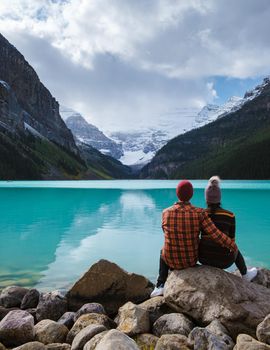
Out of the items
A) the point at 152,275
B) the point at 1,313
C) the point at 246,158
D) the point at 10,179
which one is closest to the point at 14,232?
the point at 152,275

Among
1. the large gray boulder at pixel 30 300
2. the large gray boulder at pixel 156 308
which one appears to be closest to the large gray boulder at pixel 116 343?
the large gray boulder at pixel 156 308

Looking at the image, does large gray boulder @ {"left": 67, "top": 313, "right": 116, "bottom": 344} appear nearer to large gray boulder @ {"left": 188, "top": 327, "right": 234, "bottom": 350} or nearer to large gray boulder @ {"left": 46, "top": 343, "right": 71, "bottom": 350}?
large gray boulder @ {"left": 46, "top": 343, "right": 71, "bottom": 350}

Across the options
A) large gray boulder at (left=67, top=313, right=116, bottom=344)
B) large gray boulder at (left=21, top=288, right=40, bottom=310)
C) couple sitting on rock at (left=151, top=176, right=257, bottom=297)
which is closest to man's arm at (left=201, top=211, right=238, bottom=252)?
couple sitting on rock at (left=151, top=176, right=257, bottom=297)

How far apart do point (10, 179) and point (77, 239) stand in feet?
513

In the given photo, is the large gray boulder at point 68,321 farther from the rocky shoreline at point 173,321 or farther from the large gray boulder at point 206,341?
the large gray boulder at point 206,341

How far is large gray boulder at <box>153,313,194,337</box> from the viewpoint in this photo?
708 cm

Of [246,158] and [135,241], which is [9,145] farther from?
[135,241]

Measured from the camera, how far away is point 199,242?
8.55m

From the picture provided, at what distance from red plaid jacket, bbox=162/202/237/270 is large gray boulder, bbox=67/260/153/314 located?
1.83m

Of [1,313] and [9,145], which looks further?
[9,145]

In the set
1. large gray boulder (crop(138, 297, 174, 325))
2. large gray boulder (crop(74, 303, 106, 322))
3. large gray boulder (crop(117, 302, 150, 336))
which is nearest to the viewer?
large gray boulder (crop(117, 302, 150, 336))

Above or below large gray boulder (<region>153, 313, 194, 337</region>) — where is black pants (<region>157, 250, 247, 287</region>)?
above

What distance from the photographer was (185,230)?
8.27 m

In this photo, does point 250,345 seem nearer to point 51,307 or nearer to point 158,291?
point 158,291
